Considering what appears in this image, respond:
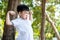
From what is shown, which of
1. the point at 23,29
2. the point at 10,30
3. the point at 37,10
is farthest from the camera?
the point at 37,10

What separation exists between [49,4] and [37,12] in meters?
0.44

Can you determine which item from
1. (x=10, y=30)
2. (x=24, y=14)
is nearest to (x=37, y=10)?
(x=10, y=30)

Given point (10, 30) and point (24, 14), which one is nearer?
point (24, 14)

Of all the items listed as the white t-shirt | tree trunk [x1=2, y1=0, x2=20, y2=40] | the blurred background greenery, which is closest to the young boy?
the white t-shirt

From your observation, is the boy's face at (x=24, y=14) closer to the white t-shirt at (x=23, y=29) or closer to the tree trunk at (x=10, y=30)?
the white t-shirt at (x=23, y=29)

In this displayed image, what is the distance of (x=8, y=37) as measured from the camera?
124 inches

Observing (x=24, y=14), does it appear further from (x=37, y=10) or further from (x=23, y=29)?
(x=37, y=10)

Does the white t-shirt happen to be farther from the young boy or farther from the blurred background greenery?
the blurred background greenery

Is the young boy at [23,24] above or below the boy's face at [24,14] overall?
below

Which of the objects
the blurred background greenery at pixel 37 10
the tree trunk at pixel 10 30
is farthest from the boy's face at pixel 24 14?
the blurred background greenery at pixel 37 10

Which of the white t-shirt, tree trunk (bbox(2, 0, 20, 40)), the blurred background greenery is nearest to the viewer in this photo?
the white t-shirt

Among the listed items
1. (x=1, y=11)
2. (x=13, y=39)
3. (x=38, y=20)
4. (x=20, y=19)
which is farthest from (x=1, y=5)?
(x=20, y=19)

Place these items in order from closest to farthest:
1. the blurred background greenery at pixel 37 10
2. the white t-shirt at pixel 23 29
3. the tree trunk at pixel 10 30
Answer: the white t-shirt at pixel 23 29 → the tree trunk at pixel 10 30 → the blurred background greenery at pixel 37 10

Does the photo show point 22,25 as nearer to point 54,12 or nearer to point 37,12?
point 37,12
